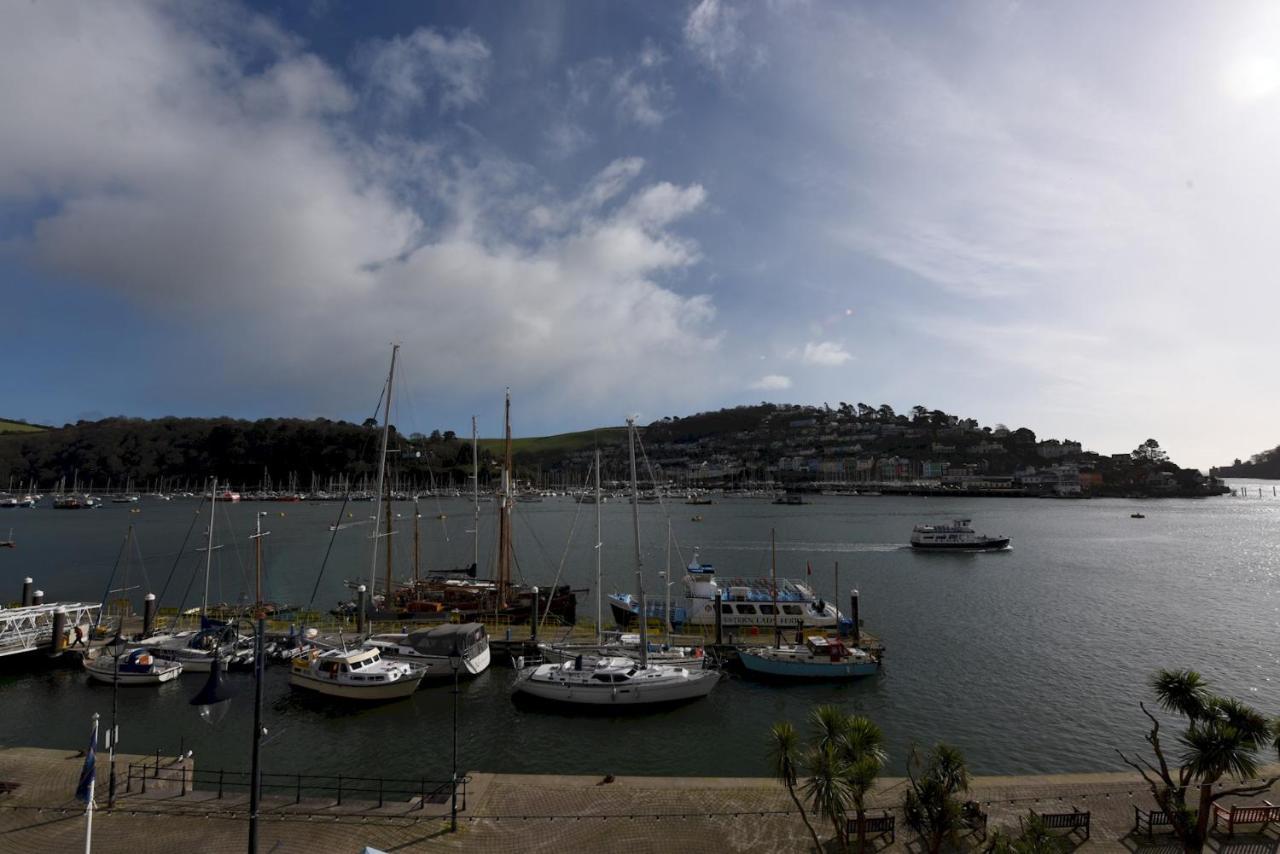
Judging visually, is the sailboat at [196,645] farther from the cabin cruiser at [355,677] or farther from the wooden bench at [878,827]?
the wooden bench at [878,827]

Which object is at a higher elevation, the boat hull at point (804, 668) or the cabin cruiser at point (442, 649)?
the cabin cruiser at point (442, 649)

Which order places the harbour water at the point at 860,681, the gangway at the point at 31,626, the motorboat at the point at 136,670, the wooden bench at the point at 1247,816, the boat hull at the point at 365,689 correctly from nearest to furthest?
the wooden bench at the point at 1247,816 < the harbour water at the point at 860,681 < the boat hull at the point at 365,689 < the motorboat at the point at 136,670 < the gangway at the point at 31,626

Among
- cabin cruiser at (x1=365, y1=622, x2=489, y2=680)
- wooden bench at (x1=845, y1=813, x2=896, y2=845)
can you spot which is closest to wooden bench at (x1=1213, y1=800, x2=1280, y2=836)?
wooden bench at (x1=845, y1=813, x2=896, y2=845)

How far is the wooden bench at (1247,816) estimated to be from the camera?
15.4 meters

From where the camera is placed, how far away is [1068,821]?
51.2 feet

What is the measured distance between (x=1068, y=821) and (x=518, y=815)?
1328cm

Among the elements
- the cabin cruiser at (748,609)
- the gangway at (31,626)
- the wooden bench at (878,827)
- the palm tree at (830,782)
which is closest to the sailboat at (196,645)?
the gangway at (31,626)

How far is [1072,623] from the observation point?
47.1 metres

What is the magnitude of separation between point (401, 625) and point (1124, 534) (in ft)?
393

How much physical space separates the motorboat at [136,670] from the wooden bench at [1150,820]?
3864cm

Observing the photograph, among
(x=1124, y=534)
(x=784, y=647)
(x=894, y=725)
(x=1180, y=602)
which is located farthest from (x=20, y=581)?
(x=1124, y=534)

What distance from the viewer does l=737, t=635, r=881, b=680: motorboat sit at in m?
33.0

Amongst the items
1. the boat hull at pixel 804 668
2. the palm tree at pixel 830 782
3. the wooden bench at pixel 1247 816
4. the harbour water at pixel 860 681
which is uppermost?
the palm tree at pixel 830 782

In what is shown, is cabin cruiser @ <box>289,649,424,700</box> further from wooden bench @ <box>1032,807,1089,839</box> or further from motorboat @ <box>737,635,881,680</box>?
wooden bench @ <box>1032,807,1089,839</box>
